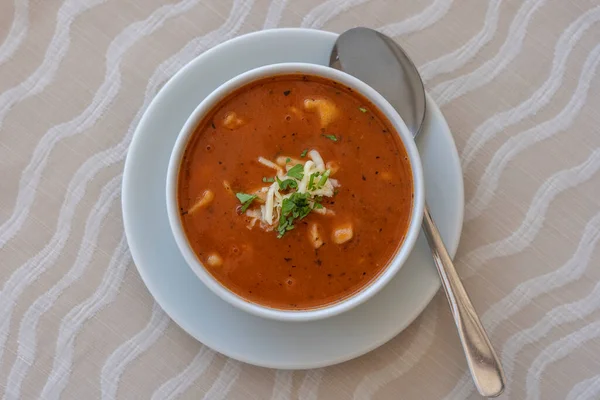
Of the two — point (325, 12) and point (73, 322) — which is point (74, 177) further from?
point (325, 12)

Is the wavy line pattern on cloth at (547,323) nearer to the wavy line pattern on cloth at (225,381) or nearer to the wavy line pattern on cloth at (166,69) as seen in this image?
the wavy line pattern on cloth at (225,381)

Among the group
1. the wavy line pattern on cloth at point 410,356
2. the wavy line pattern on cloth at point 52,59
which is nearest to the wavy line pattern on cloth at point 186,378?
the wavy line pattern on cloth at point 410,356

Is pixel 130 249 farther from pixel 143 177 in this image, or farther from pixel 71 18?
pixel 71 18

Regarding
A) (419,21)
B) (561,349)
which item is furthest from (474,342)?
(419,21)

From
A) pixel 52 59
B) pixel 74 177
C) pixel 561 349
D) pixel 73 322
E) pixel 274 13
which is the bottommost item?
pixel 561 349

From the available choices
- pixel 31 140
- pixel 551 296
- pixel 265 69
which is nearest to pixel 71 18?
pixel 31 140

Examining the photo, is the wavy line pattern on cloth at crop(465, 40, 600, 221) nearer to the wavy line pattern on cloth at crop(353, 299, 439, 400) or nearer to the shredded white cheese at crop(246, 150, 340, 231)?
the wavy line pattern on cloth at crop(353, 299, 439, 400)

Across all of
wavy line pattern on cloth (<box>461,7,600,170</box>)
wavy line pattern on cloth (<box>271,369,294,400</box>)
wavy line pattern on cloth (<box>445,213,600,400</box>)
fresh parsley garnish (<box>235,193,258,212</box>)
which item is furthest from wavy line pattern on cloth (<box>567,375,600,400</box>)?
fresh parsley garnish (<box>235,193,258,212</box>)
